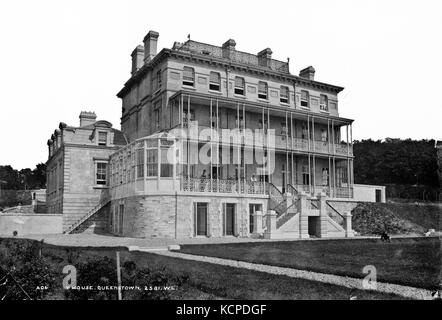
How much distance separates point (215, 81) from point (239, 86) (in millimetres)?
2102

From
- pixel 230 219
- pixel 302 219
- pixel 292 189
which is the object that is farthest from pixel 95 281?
pixel 292 189

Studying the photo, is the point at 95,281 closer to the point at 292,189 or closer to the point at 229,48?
the point at 292,189

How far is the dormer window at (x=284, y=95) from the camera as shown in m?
35.7

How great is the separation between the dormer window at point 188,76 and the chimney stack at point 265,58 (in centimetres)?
678

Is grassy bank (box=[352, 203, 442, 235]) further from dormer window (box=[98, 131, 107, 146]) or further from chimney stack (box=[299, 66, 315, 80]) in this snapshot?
dormer window (box=[98, 131, 107, 146])

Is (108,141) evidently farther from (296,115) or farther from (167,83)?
(296,115)

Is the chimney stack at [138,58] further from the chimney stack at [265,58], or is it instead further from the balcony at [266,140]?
the balcony at [266,140]

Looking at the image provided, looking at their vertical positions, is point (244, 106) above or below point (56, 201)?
above

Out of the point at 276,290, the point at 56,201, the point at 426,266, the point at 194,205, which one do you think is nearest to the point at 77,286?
the point at 276,290

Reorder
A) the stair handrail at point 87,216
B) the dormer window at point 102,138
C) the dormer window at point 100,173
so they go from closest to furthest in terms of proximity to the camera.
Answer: the stair handrail at point 87,216, the dormer window at point 100,173, the dormer window at point 102,138

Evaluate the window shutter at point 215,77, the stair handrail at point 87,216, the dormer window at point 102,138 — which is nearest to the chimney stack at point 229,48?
the window shutter at point 215,77

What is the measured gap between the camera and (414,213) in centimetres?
3484

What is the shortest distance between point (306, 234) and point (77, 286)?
2009 cm

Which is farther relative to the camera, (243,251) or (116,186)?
(116,186)
